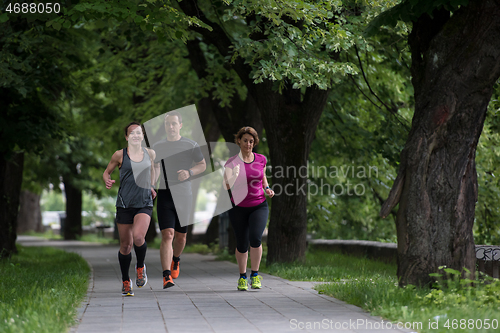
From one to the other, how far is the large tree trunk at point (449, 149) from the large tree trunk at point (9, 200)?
10.1 metres

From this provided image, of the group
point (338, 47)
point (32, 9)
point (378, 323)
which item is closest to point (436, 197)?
point (378, 323)

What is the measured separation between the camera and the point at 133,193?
726 cm

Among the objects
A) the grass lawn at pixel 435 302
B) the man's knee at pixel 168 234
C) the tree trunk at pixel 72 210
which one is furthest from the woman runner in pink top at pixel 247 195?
the tree trunk at pixel 72 210

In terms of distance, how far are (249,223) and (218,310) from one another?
191 cm

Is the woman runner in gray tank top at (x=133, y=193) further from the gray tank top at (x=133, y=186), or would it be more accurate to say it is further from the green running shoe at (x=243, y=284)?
the green running shoe at (x=243, y=284)

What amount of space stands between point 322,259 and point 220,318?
7565mm

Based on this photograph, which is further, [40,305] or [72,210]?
[72,210]

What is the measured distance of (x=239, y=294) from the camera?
25.1ft

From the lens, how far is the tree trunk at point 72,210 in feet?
93.7

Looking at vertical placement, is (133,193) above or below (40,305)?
above

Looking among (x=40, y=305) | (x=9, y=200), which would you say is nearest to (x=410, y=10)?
(x=40, y=305)

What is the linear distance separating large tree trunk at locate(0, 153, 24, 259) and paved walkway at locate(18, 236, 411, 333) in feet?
20.2

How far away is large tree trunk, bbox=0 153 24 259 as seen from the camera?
14062 mm

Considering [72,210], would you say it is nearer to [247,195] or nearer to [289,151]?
[289,151]
